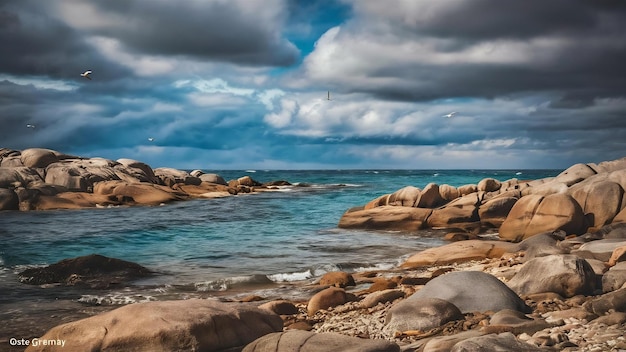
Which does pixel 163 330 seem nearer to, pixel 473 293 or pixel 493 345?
pixel 493 345

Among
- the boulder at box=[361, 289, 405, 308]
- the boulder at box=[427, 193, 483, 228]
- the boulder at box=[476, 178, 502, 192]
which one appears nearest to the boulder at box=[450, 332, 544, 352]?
the boulder at box=[361, 289, 405, 308]

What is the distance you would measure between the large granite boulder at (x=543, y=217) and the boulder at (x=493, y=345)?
56.6 feet

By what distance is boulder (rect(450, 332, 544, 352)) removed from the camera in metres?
5.32

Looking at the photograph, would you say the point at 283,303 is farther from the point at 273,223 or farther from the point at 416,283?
the point at 273,223

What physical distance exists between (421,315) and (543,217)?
1602 cm

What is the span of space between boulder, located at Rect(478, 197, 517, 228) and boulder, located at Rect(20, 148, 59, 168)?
37.5 meters

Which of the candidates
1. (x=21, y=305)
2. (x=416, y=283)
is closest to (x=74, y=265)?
(x=21, y=305)

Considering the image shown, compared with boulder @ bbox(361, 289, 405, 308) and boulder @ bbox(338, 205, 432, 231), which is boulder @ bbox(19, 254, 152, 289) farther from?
boulder @ bbox(338, 205, 432, 231)

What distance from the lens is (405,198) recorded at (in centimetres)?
2950

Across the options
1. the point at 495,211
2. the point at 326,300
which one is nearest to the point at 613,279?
the point at 326,300

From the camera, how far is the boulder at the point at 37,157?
46.5 meters

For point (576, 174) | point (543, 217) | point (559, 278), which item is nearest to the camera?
point (559, 278)

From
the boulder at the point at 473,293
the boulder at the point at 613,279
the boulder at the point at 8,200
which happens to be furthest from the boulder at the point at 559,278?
the boulder at the point at 8,200

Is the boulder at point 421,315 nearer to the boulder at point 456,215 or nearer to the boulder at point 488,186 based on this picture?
the boulder at point 456,215
